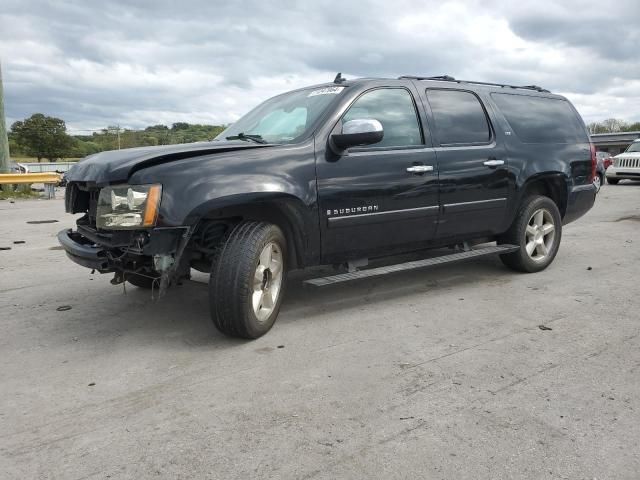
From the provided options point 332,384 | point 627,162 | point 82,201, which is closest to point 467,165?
point 332,384

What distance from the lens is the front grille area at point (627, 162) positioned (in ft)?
60.5

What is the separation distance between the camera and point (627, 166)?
1880 centimetres

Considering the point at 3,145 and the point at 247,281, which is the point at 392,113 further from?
the point at 3,145

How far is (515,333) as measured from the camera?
3.68m

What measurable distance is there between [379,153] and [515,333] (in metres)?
1.64

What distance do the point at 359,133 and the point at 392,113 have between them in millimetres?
755

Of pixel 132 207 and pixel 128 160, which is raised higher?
pixel 128 160

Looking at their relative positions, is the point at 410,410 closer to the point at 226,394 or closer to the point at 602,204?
the point at 226,394

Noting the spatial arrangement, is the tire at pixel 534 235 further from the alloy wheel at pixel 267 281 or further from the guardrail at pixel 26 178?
the guardrail at pixel 26 178

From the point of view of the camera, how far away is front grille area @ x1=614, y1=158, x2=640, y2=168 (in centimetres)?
1845

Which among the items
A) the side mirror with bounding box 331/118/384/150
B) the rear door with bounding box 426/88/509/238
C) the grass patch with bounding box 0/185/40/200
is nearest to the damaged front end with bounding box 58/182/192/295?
the side mirror with bounding box 331/118/384/150

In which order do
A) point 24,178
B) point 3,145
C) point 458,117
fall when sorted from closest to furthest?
point 458,117
point 24,178
point 3,145

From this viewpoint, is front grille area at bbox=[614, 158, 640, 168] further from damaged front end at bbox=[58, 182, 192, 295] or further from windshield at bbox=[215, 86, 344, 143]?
damaged front end at bbox=[58, 182, 192, 295]

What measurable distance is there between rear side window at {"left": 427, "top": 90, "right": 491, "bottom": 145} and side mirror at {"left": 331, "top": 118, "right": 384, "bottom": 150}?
1.02 meters
